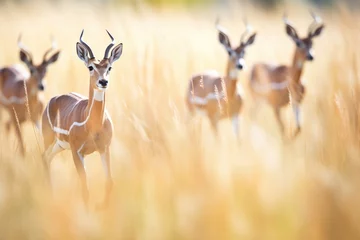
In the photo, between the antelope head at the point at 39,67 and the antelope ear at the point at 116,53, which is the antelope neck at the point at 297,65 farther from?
the antelope ear at the point at 116,53

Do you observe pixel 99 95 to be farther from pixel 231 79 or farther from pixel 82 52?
pixel 231 79

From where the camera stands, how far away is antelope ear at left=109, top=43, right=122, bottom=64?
2.74 m

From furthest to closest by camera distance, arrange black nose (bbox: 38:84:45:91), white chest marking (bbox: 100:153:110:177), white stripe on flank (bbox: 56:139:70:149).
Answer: black nose (bbox: 38:84:45:91) → white stripe on flank (bbox: 56:139:70:149) → white chest marking (bbox: 100:153:110:177)

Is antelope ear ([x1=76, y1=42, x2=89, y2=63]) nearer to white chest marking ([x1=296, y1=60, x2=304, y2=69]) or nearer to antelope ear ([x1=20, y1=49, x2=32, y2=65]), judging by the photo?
antelope ear ([x1=20, y1=49, x2=32, y2=65])

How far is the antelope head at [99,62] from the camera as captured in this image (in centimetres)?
269

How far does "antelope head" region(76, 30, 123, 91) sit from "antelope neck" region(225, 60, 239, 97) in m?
2.35

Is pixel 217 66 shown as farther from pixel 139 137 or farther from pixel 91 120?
pixel 139 137

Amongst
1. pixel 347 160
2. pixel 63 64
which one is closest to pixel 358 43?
pixel 347 160

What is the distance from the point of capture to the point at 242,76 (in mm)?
6844

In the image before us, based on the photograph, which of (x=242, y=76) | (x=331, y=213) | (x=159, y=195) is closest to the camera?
(x=331, y=213)

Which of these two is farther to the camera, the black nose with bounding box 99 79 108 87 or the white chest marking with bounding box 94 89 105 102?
the white chest marking with bounding box 94 89 105 102

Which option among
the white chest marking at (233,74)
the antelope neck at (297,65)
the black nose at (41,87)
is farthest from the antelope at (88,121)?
the antelope neck at (297,65)

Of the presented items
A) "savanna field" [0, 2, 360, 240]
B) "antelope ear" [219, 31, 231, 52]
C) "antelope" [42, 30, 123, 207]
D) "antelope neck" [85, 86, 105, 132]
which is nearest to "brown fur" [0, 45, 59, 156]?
"antelope ear" [219, 31, 231, 52]

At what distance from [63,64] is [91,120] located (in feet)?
9.03
